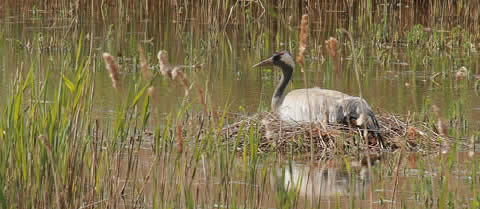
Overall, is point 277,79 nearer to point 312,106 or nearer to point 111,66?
point 312,106

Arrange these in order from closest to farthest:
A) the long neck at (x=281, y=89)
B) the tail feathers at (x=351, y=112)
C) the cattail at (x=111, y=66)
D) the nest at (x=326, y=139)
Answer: the cattail at (x=111, y=66), the nest at (x=326, y=139), the tail feathers at (x=351, y=112), the long neck at (x=281, y=89)

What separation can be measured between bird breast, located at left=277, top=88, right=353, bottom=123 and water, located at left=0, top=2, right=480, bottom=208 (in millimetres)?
164

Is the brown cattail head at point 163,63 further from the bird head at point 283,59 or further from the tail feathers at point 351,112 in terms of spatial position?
the bird head at point 283,59

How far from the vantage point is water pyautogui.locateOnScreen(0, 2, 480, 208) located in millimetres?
6008

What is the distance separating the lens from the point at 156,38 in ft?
41.6

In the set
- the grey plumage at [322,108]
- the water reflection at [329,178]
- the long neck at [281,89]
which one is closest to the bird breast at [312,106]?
the grey plumage at [322,108]

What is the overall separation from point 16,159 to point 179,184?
0.75 metres

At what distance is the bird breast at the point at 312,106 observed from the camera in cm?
773

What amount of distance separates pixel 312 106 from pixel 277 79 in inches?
97.1

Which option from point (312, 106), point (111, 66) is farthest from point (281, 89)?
point (111, 66)

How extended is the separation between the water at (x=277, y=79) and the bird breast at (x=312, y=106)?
16cm

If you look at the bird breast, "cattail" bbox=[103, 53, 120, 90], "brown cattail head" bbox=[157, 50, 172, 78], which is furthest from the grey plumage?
"cattail" bbox=[103, 53, 120, 90]

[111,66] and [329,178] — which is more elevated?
[111,66]

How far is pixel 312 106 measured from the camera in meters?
7.80
